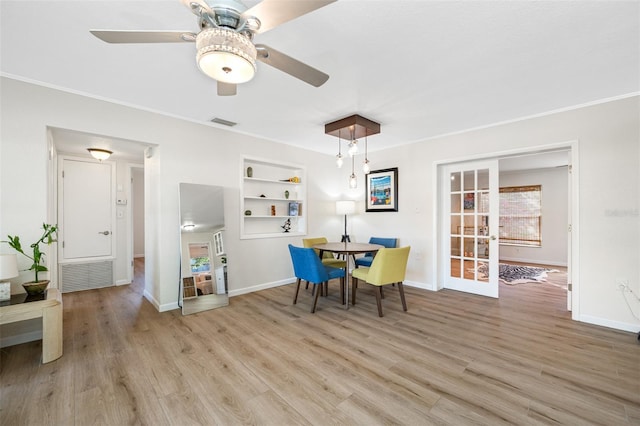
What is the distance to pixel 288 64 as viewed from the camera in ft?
5.50

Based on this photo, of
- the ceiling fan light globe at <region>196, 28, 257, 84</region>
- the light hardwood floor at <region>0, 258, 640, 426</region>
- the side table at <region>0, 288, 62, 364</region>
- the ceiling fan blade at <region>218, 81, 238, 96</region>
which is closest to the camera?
the ceiling fan light globe at <region>196, 28, 257, 84</region>

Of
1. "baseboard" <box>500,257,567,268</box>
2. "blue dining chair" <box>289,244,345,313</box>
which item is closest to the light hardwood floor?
"blue dining chair" <box>289,244,345,313</box>

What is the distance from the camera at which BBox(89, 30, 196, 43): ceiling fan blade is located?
1.41m

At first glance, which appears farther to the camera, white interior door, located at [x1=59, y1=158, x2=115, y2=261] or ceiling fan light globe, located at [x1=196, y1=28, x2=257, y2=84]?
white interior door, located at [x1=59, y1=158, x2=115, y2=261]

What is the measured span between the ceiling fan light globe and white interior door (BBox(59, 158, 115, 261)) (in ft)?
15.2

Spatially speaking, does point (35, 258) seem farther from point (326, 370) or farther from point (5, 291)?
point (326, 370)

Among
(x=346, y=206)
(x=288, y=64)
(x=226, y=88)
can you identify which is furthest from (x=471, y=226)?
(x=226, y=88)

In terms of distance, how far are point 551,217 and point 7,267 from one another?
9756 millimetres

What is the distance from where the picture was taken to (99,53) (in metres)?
2.16

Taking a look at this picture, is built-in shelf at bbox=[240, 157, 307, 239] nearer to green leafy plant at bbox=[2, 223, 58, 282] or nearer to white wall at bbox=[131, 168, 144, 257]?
green leafy plant at bbox=[2, 223, 58, 282]

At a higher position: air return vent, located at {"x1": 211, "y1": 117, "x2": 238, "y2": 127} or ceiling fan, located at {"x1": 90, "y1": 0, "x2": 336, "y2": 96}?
air return vent, located at {"x1": 211, "y1": 117, "x2": 238, "y2": 127}

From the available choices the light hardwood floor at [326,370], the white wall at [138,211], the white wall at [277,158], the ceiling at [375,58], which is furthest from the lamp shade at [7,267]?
the white wall at [138,211]

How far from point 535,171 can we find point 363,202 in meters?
5.21

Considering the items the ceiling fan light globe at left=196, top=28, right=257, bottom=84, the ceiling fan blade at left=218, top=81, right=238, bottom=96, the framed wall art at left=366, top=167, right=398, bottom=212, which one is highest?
the ceiling fan blade at left=218, top=81, right=238, bottom=96
